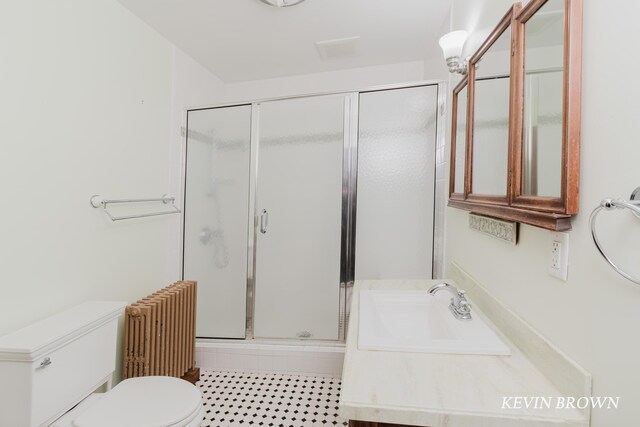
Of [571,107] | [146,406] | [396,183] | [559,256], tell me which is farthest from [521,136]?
[146,406]

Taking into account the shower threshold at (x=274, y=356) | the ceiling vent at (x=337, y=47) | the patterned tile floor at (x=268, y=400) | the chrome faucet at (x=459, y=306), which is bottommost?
the patterned tile floor at (x=268, y=400)

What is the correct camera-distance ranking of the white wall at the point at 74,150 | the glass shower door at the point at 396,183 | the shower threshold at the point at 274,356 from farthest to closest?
1. the shower threshold at the point at 274,356
2. the glass shower door at the point at 396,183
3. the white wall at the point at 74,150

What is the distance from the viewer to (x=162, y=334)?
5.68 ft

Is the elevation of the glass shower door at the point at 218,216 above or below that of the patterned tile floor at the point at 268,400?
above

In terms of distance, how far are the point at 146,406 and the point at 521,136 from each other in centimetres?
168

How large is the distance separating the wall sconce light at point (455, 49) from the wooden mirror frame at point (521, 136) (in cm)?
9

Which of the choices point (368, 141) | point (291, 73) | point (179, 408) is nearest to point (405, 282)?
point (368, 141)

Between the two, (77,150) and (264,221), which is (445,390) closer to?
(264,221)

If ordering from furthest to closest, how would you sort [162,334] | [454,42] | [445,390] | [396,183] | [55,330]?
[396,183] → [162,334] → [454,42] → [55,330] → [445,390]

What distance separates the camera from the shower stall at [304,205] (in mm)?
2000

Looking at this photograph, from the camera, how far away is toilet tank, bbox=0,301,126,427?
110cm

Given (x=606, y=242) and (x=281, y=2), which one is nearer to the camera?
(x=606, y=242)

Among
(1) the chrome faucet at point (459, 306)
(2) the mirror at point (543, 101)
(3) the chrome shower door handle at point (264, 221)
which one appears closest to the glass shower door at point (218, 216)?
(3) the chrome shower door handle at point (264, 221)

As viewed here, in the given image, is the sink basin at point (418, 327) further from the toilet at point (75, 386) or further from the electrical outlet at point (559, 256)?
the toilet at point (75, 386)
